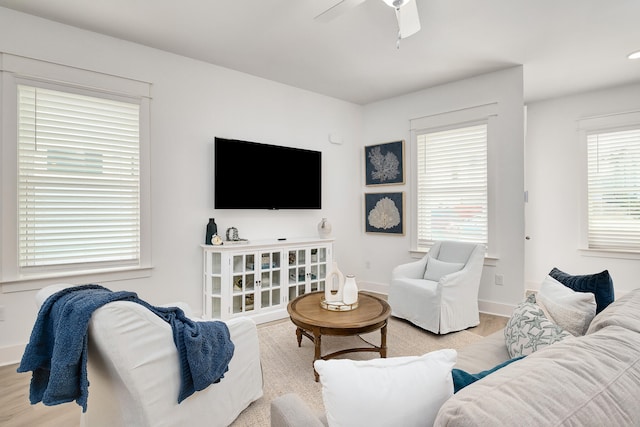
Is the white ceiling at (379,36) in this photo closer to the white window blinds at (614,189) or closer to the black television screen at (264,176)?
the white window blinds at (614,189)

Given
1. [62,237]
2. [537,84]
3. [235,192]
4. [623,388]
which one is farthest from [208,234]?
[537,84]

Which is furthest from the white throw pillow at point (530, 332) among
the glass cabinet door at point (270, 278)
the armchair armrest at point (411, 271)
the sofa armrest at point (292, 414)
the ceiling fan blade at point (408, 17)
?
the glass cabinet door at point (270, 278)

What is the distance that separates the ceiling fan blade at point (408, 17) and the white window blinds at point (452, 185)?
2.09 m

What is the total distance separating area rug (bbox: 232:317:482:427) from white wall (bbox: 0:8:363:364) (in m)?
1.06

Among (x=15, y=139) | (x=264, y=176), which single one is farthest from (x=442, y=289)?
(x=15, y=139)

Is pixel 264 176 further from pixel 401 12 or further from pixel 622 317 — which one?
pixel 622 317

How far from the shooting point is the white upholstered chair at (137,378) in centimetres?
134

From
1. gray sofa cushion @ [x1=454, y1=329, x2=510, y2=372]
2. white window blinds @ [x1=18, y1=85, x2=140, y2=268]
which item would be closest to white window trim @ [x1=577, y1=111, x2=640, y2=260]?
gray sofa cushion @ [x1=454, y1=329, x2=510, y2=372]

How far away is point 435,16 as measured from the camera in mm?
2672

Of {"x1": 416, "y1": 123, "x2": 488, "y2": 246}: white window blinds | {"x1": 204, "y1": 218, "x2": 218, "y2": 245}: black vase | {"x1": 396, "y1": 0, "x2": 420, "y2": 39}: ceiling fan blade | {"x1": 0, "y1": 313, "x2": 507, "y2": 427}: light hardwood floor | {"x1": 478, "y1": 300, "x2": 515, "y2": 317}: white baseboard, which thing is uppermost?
{"x1": 396, "y1": 0, "x2": 420, "y2": 39}: ceiling fan blade

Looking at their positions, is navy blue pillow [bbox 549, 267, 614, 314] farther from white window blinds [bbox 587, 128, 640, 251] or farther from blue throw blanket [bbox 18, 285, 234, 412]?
white window blinds [bbox 587, 128, 640, 251]

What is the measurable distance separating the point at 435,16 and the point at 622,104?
10.8 ft

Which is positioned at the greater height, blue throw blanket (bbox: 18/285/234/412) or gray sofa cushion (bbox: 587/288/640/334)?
gray sofa cushion (bbox: 587/288/640/334)

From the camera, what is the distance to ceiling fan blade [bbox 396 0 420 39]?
2099mm
